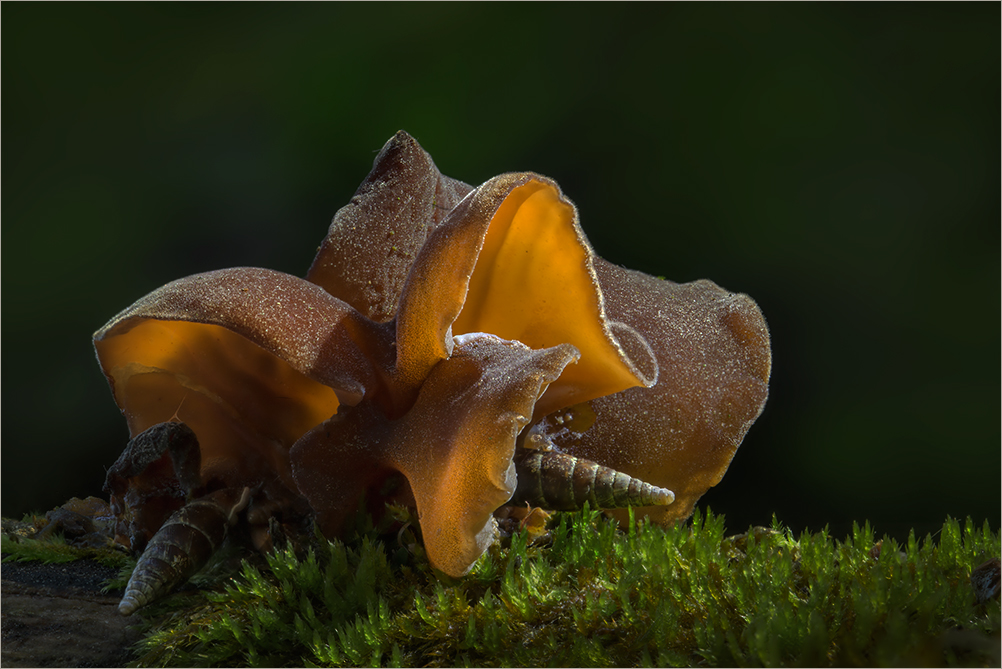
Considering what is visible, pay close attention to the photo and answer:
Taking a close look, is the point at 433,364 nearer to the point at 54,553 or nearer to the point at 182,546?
the point at 182,546

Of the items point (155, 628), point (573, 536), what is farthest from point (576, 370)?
point (155, 628)

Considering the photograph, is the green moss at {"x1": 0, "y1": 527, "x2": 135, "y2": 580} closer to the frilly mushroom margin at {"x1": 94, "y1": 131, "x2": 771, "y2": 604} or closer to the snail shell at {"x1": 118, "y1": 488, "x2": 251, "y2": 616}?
the frilly mushroom margin at {"x1": 94, "y1": 131, "x2": 771, "y2": 604}

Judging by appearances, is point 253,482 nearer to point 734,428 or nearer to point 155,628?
point 155,628

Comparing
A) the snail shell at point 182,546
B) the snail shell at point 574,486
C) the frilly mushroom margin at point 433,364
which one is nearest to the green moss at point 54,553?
the frilly mushroom margin at point 433,364

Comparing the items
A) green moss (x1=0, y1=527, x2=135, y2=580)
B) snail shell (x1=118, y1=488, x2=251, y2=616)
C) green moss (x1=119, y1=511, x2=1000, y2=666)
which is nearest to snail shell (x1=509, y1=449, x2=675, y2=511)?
green moss (x1=119, y1=511, x2=1000, y2=666)

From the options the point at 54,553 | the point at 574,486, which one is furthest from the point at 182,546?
the point at 574,486
